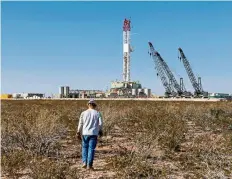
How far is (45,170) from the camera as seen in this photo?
870cm

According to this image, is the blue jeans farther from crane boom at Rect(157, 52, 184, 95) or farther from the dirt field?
crane boom at Rect(157, 52, 184, 95)

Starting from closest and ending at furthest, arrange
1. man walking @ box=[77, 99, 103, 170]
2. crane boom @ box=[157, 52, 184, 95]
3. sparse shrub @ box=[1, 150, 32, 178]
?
sparse shrub @ box=[1, 150, 32, 178] → man walking @ box=[77, 99, 103, 170] → crane boom @ box=[157, 52, 184, 95]

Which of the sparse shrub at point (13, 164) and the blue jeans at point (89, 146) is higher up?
the blue jeans at point (89, 146)

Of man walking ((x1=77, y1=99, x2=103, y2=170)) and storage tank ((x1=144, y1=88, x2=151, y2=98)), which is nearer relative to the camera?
man walking ((x1=77, y1=99, x2=103, y2=170))

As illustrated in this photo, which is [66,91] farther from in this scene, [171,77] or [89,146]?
[89,146]

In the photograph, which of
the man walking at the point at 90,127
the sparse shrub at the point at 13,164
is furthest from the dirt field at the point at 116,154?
the man walking at the point at 90,127

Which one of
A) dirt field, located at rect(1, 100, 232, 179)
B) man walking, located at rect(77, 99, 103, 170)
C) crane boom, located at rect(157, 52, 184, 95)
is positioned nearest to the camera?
dirt field, located at rect(1, 100, 232, 179)

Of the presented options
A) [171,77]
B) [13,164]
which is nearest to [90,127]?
[13,164]

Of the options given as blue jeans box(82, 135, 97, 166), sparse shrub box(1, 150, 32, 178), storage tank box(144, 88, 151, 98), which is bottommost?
sparse shrub box(1, 150, 32, 178)

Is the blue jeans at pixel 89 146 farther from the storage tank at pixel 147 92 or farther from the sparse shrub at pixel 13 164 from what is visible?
the storage tank at pixel 147 92

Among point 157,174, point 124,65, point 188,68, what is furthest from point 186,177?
point 124,65

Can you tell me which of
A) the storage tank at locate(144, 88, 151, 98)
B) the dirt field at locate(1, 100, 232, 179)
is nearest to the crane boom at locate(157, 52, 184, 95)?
the storage tank at locate(144, 88, 151, 98)

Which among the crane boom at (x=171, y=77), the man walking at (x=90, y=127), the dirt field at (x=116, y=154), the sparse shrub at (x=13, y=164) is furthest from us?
the crane boom at (x=171, y=77)

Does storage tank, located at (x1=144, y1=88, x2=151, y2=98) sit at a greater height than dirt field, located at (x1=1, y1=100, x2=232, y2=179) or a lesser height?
greater
